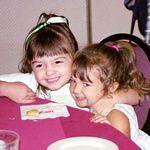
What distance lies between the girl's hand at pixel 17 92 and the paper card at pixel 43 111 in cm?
A: 7

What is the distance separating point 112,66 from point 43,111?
1.29ft

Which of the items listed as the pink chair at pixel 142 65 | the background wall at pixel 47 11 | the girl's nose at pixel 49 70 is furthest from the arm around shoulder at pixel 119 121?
the background wall at pixel 47 11

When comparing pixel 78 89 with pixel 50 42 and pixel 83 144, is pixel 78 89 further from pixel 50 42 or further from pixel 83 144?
pixel 83 144

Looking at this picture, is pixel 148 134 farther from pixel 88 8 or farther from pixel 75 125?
pixel 88 8

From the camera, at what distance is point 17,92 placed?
1424 millimetres

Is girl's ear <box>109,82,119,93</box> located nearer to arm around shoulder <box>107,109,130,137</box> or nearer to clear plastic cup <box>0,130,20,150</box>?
arm around shoulder <box>107,109,130,137</box>

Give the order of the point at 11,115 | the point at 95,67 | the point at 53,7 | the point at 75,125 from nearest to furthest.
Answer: the point at 75,125 → the point at 11,115 → the point at 95,67 → the point at 53,7

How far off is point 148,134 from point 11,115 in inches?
23.3

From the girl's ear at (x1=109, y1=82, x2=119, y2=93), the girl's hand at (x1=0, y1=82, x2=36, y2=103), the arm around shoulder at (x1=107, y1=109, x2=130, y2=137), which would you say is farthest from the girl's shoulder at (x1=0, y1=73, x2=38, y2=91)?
the arm around shoulder at (x1=107, y1=109, x2=130, y2=137)

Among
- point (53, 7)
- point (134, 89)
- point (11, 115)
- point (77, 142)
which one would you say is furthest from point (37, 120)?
point (53, 7)

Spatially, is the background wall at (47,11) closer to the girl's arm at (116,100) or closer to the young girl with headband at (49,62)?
the young girl with headband at (49,62)

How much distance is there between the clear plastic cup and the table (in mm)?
42

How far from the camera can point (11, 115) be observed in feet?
3.93

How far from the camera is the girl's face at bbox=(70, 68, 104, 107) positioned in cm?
143
